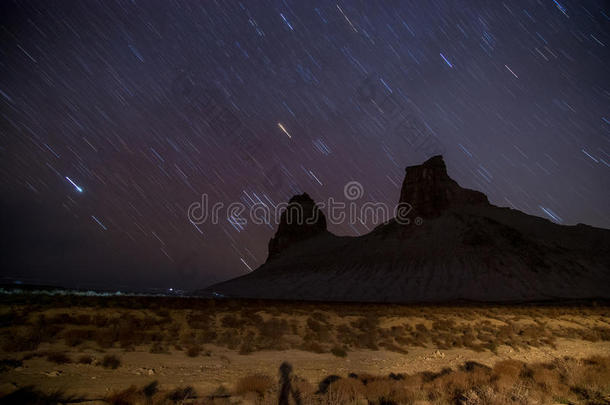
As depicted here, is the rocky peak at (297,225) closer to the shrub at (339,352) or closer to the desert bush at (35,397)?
the shrub at (339,352)

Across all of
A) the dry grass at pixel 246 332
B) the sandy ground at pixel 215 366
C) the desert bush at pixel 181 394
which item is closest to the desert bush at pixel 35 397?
the sandy ground at pixel 215 366

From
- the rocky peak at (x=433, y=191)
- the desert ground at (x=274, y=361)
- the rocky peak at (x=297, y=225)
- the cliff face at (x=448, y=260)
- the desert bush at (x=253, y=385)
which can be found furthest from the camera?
the rocky peak at (x=297, y=225)

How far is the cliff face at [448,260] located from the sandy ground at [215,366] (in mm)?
55895

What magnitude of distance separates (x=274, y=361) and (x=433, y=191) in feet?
366

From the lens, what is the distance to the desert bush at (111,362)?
9461 mm

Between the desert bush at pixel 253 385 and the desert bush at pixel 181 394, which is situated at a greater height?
the desert bush at pixel 181 394

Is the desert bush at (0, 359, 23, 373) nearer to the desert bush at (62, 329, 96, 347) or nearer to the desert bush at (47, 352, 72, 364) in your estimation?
the desert bush at (47, 352, 72, 364)

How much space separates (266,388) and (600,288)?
8366 centimetres

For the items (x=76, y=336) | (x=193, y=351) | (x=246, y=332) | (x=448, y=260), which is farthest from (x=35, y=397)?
(x=448, y=260)

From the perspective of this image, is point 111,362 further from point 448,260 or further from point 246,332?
point 448,260

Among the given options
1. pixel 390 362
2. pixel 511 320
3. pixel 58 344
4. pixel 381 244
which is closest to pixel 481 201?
pixel 381 244

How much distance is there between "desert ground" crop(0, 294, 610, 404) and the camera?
7.74 metres

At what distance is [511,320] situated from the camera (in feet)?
80.1

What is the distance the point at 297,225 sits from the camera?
155 meters
